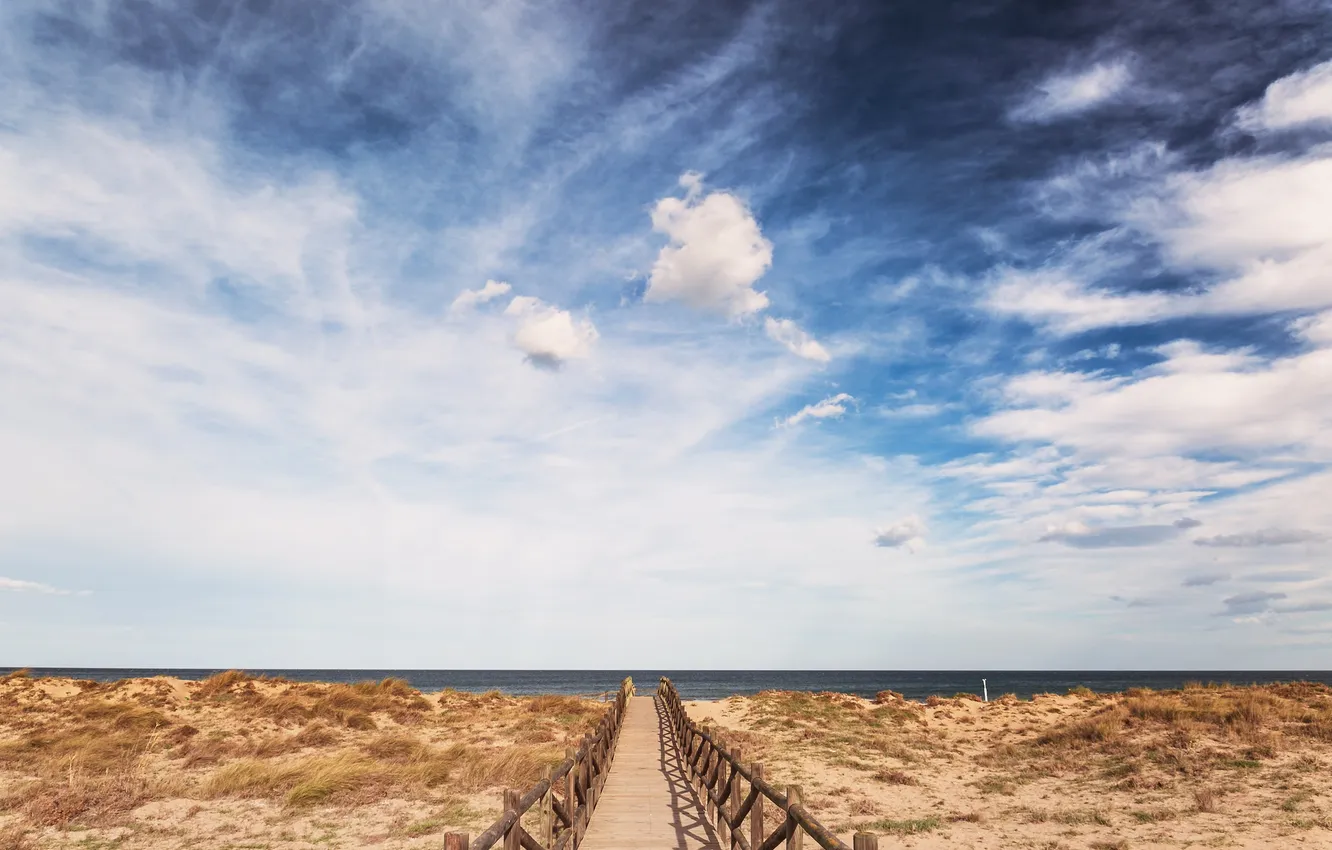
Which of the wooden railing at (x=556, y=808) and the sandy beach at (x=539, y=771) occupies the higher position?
the wooden railing at (x=556, y=808)

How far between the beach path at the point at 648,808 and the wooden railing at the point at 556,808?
11.8 inches

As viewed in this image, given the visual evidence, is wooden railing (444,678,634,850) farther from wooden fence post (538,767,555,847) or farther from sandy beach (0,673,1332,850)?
sandy beach (0,673,1332,850)

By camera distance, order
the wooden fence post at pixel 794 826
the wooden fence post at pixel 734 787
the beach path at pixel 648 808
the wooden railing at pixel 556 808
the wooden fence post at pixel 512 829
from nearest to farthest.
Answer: the wooden railing at pixel 556 808, the wooden fence post at pixel 512 829, the wooden fence post at pixel 794 826, the wooden fence post at pixel 734 787, the beach path at pixel 648 808

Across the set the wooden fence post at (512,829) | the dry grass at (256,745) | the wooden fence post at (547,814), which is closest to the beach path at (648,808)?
the dry grass at (256,745)

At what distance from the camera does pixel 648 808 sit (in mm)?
12750

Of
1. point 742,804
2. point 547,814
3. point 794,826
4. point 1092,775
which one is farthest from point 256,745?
point 1092,775

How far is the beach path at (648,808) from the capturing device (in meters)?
10.6

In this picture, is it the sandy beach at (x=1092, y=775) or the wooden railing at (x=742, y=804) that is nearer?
the wooden railing at (x=742, y=804)

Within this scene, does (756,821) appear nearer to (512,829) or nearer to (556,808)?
(556,808)

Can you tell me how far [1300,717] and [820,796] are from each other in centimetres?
1234

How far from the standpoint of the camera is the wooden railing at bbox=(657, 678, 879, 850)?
273 inches

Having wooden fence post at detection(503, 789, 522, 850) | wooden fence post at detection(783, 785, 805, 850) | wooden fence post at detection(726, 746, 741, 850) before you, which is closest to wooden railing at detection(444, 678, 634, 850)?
wooden fence post at detection(503, 789, 522, 850)

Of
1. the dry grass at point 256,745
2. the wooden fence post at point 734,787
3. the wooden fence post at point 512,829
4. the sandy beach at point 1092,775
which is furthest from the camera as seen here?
the dry grass at point 256,745

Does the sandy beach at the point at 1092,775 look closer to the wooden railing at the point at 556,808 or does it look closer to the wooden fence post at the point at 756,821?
the wooden railing at the point at 556,808
